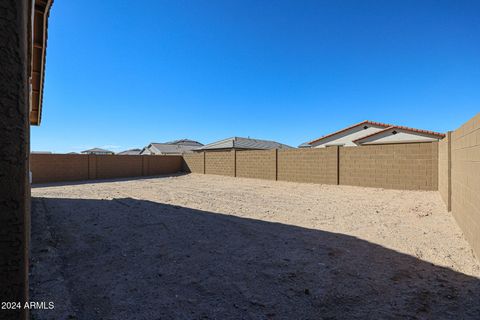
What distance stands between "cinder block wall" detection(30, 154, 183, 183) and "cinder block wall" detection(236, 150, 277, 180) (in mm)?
7756

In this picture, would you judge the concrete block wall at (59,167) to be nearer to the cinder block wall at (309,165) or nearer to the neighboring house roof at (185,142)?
the cinder block wall at (309,165)

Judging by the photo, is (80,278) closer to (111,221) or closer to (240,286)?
(240,286)

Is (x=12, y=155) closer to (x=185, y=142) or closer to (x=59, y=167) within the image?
(x=59, y=167)

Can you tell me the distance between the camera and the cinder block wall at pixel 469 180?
12.6 feet

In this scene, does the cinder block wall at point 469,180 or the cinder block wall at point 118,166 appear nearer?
the cinder block wall at point 469,180

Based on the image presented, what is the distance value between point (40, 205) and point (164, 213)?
4.09 meters

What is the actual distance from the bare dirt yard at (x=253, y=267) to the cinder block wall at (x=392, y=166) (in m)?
4.14

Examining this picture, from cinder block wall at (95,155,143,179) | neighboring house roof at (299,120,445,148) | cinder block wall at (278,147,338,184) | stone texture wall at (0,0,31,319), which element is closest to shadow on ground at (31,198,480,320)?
stone texture wall at (0,0,31,319)

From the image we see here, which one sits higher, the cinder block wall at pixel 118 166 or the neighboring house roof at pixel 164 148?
the neighboring house roof at pixel 164 148

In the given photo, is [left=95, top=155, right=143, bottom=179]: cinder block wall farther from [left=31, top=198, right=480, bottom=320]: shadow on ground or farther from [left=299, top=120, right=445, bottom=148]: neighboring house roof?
[left=299, top=120, right=445, bottom=148]: neighboring house roof

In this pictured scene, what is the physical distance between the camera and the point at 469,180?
4387 mm

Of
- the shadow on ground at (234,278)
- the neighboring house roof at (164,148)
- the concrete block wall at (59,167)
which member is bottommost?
the shadow on ground at (234,278)

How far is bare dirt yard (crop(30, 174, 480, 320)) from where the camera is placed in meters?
2.60

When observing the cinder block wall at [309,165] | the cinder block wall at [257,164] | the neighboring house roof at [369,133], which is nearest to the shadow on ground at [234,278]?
the cinder block wall at [309,165]
